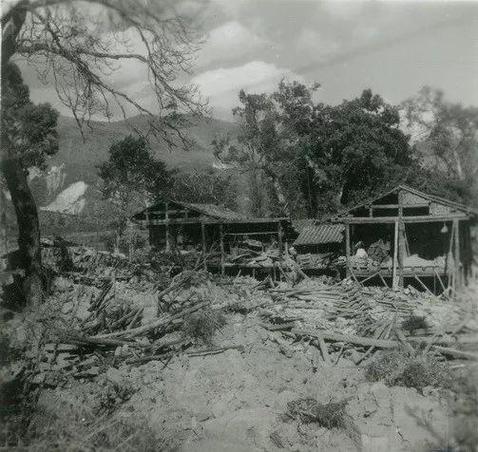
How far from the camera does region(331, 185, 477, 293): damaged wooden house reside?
20.0 meters

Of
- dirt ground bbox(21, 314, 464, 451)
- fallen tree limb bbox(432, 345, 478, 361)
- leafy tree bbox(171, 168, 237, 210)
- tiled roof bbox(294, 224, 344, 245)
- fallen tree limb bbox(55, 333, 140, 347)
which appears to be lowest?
dirt ground bbox(21, 314, 464, 451)

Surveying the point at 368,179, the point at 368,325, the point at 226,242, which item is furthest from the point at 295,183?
the point at 368,325

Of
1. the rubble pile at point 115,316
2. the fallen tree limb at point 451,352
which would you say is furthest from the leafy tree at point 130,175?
the fallen tree limb at point 451,352

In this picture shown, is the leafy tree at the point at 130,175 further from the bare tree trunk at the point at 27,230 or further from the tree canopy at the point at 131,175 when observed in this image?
the bare tree trunk at the point at 27,230

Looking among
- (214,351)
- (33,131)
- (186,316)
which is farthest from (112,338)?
(33,131)

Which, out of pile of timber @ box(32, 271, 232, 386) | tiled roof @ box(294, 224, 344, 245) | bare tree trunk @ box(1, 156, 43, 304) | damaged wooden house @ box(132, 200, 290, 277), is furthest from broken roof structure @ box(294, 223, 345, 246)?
bare tree trunk @ box(1, 156, 43, 304)

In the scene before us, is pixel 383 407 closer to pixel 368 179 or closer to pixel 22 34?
pixel 22 34

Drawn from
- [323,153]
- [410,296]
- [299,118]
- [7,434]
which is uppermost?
[299,118]

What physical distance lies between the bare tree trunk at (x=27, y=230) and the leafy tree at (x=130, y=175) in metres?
20.8

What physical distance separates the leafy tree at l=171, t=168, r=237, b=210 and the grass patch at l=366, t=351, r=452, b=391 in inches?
1204

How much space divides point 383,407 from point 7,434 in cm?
713

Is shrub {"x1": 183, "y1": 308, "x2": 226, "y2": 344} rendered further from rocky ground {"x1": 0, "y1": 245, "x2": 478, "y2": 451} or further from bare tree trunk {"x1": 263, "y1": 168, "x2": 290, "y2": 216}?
bare tree trunk {"x1": 263, "y1": 168, "x2": 290, "y2": 216}

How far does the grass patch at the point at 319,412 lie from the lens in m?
9.35

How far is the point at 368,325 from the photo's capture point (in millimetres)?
13375
